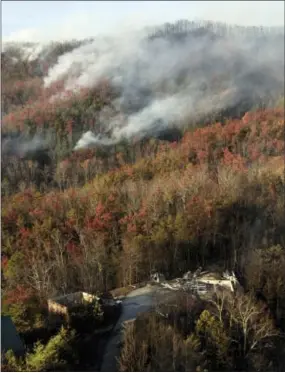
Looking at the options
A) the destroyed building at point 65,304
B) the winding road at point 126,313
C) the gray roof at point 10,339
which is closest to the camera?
the gray roof at point 10,339

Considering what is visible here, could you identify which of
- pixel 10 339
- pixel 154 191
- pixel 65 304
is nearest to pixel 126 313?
pixel 65 304

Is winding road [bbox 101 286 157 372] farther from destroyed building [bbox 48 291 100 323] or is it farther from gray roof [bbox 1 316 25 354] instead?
gray roof [bbox 1 316 25 354]

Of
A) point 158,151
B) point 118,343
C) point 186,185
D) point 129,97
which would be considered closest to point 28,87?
point 129,97

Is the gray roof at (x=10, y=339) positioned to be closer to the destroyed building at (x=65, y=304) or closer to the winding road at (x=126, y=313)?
the destroyed building at (x=65, y=304)

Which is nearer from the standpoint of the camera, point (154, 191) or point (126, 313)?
point (126, 313)

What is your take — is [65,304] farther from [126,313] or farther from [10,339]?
[10,339]
